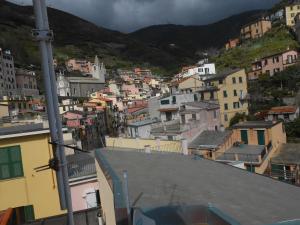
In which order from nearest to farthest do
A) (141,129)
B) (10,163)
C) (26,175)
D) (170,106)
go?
1. (10,163)
2. (26,175)
3. (141,129)
4. (170,106)

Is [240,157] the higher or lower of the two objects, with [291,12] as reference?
lower

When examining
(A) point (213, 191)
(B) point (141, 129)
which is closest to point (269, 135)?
(B) point (141, 129)

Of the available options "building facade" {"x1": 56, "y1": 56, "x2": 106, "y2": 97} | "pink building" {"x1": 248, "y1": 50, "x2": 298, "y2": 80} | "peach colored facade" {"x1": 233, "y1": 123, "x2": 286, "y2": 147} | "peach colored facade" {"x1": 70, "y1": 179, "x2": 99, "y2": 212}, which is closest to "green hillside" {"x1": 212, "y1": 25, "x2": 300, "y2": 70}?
"pink building" {"x1": 248, "y1": 50, "x2": 298, "y2": 80}

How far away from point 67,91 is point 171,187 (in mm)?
98239

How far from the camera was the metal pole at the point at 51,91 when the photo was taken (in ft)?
11.3

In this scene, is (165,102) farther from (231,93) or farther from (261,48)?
(261,48)

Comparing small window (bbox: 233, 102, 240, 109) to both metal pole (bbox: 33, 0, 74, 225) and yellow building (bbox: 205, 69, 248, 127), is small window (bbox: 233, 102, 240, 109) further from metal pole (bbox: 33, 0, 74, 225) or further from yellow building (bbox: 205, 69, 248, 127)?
metal pole (bbox: 33, 0, 74, 225)

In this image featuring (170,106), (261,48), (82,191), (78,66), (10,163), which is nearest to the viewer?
(10,163)

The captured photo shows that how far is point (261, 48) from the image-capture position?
93.6 m

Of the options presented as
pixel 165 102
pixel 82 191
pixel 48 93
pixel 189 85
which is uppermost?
pixel 189 85

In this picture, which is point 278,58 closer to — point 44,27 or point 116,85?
point 116,85

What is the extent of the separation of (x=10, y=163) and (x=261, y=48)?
86275 millimetres

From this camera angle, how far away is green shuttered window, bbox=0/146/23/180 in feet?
47.9

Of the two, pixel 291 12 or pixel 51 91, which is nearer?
pixel 51 91
